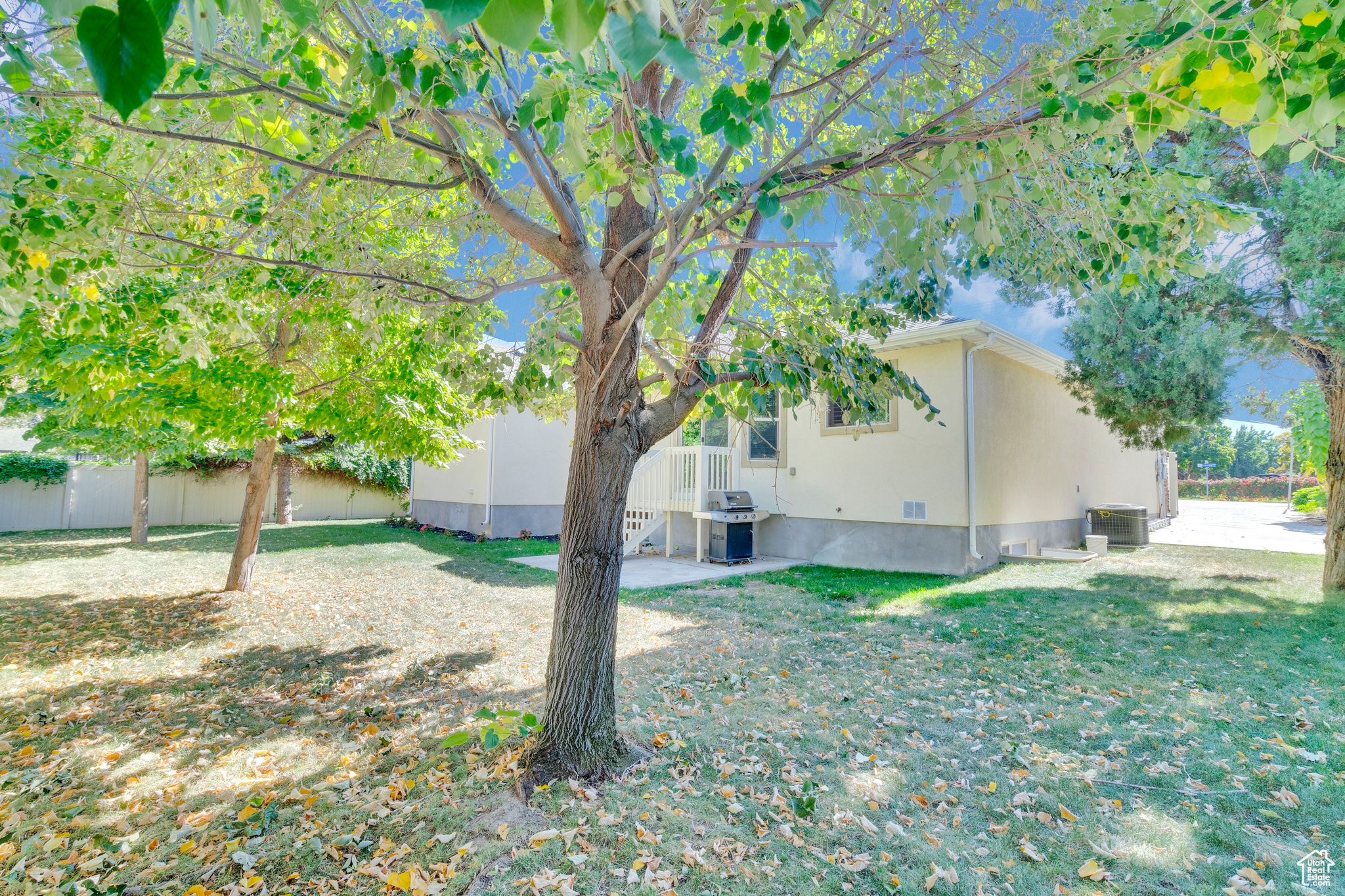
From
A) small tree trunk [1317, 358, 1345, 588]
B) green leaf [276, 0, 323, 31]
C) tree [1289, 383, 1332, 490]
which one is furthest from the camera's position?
tree [1289, 383, 1332, 490]

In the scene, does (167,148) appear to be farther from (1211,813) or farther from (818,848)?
(1211,813)

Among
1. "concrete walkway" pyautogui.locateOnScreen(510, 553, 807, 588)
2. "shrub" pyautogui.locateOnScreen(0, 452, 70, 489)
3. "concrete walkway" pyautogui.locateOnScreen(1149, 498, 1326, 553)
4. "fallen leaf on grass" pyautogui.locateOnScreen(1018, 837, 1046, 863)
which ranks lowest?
"fallen leaf on grass" pyautogui.locateOnScreen(1018, 837, 1046, 863)

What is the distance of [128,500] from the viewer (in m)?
16.5

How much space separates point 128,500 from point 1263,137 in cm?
2214

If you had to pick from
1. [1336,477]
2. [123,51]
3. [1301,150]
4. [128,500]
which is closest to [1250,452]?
[1336,477]

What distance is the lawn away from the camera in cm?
260

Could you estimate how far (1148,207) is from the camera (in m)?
3.01

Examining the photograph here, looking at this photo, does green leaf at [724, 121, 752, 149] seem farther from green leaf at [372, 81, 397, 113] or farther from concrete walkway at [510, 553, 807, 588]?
concrete walkway at [510, 553, 807, 588]

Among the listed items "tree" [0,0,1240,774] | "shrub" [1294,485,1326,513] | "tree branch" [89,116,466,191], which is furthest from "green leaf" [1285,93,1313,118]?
"shrub" [1294,485,1326,513]

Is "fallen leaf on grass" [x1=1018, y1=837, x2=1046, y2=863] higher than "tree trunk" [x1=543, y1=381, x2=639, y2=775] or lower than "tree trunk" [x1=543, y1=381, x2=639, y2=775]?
lower

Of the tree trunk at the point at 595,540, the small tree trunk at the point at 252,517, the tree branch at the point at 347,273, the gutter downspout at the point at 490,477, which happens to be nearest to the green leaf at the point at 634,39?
the tree trunk at the point at 595,540

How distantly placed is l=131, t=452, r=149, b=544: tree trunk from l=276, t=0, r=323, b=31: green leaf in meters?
15.0

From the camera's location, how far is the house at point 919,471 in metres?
9.48

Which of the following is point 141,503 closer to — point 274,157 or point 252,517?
point 252,517
